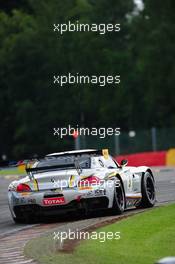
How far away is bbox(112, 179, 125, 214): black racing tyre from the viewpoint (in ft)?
52.2

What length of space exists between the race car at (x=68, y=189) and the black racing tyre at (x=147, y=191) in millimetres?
619

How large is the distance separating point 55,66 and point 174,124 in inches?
358

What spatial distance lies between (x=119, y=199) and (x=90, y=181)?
0.61m

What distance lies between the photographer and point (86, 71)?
63500mm

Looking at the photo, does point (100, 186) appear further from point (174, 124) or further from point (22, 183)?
point (174, 124)

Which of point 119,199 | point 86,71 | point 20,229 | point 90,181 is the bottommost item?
point 20,229

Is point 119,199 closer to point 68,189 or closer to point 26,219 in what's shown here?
point 68,189

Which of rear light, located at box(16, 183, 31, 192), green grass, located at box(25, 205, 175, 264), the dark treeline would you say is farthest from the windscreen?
the dark treeline

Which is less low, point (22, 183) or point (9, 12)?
point (9, 12)

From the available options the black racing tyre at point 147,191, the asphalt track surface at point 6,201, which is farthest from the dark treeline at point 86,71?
the black racing tyre at point 147,191

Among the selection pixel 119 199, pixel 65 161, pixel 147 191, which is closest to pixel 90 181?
pixel 119 199

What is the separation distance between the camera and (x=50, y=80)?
65.6 m

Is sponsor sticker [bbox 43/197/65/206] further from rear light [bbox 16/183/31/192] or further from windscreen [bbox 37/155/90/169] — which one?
windscreen [bbox 37/155/90/169]

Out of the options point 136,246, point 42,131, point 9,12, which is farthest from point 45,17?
point 136,246
